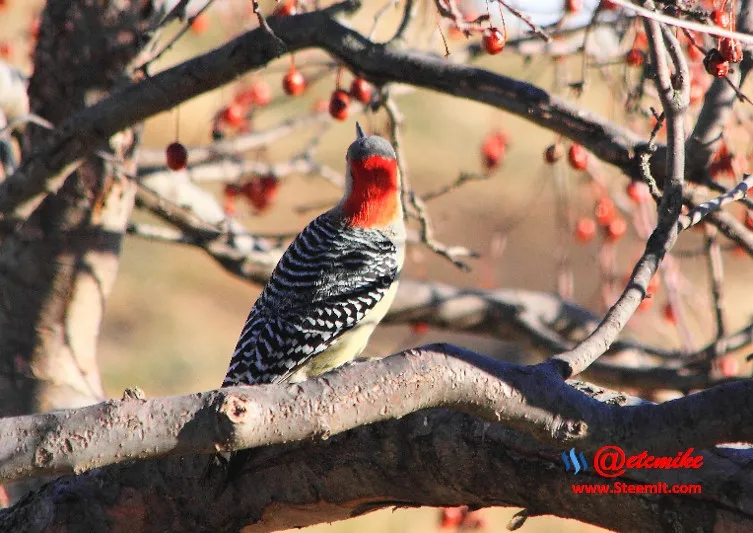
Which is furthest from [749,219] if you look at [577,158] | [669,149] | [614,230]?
[614,230]

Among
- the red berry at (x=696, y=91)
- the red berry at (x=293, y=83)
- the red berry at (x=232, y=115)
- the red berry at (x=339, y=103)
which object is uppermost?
the red berry at (x=232, y=115)

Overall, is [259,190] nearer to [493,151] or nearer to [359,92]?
[359,92]

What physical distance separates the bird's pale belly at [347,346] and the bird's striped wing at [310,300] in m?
0.05

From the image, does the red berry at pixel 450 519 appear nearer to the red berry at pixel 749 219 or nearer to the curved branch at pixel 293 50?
the red berry at pixel 749 219

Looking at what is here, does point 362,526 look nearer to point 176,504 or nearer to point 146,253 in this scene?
point 176,504

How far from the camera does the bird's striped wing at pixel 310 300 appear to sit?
4406mm

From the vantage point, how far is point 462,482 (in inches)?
109

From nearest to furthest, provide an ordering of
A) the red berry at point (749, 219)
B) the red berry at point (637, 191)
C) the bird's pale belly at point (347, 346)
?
the red berry at point (749, 219) < the bird's pale belly at point (347, 346) < the red berry at point (637, 191)

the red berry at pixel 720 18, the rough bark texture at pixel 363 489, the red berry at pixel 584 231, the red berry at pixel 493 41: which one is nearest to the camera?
the rough bark texture at pixel 363 489

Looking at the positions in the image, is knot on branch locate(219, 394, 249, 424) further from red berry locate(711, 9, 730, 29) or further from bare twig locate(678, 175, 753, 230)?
red berry locate(711, 9, 730, 29)

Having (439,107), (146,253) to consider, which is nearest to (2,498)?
(146,253)

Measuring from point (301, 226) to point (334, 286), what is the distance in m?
14.8

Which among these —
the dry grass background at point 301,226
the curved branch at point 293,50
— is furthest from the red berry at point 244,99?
the dry grass background at point 301,226

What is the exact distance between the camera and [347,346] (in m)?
4.78
